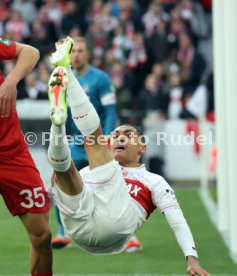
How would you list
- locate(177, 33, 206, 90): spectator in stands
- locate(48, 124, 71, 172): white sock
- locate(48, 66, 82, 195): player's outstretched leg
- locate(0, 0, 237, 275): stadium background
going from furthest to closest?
locate(177, 33, 206, 90): spectator in stands
locate(0, 0, 237, 275): stadium background
locate(48, 124, 71, 172): white sock
locate(48, 66, 82, 195): player's outstretched leg

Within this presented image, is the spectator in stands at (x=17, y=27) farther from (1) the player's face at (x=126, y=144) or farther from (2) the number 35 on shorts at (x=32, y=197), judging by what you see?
(2) the number 35 on shorts at (x=32, y=197)

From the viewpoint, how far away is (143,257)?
380 inches

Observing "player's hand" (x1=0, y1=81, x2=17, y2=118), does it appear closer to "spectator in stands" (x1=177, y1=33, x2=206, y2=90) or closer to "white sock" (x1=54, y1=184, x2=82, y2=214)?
"white sock" (x1=54, y1=184, x2=82, y2=214)

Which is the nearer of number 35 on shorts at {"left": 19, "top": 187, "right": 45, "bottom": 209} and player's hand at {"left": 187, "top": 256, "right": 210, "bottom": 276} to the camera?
player's hand at {"left": 187, "top": 256, "right": 210, "bottom": 276}

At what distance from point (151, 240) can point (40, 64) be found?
8842mm

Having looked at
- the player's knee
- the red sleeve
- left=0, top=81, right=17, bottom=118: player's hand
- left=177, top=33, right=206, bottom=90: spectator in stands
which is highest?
the red sleeve

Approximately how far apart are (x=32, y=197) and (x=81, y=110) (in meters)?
0.74

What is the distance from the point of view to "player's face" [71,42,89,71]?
10025 mm

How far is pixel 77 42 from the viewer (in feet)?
33.2

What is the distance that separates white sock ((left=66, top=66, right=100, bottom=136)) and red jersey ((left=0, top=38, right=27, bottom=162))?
439mm

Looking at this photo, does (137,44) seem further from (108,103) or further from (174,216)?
(174,216)

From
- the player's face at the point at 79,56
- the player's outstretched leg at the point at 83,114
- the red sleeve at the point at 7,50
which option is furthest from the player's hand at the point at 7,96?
the player's face at the point at 79,56

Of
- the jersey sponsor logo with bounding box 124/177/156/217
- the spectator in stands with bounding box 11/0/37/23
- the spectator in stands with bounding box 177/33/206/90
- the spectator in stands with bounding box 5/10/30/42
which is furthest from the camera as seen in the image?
the spectator in stands with bounding box 11/0/37/23

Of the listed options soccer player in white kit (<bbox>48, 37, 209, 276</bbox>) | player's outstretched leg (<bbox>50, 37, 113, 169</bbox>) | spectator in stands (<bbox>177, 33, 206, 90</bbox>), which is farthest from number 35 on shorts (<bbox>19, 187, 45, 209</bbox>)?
spectator in stands (<bbox>177, 33, 206, 90</bbox>)
